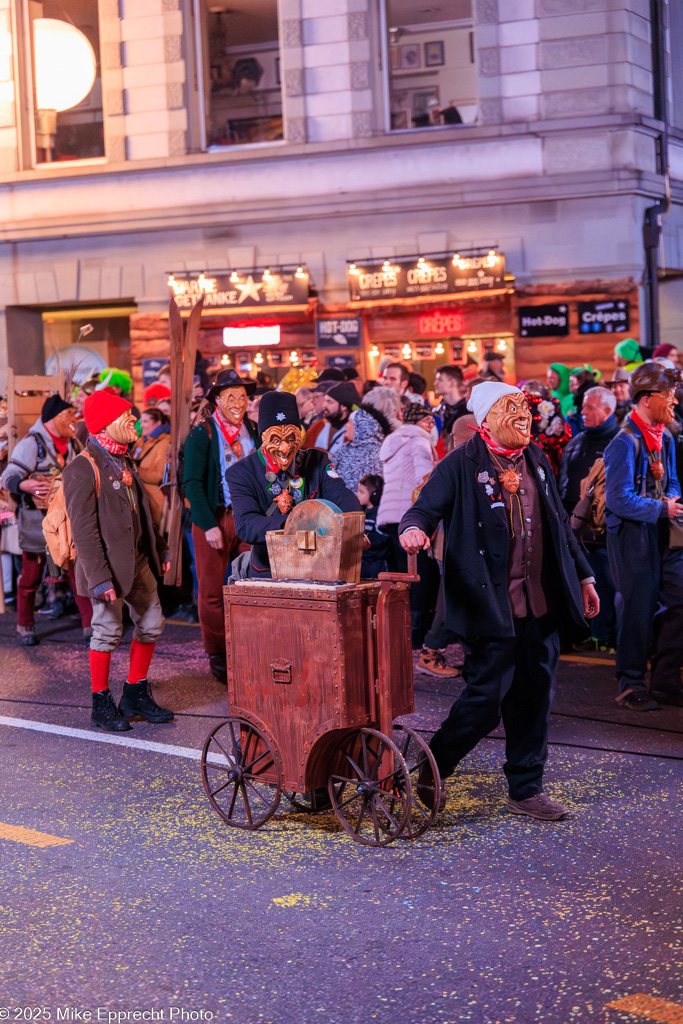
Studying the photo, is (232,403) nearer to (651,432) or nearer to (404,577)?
(651,432)

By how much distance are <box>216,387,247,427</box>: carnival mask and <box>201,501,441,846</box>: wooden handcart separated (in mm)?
2928

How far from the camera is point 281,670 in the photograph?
208 inches

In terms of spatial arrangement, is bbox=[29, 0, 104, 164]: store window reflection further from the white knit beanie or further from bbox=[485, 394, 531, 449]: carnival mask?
bbox=[485, 394, 531, 449]: carnival mask

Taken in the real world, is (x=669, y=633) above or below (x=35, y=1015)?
above

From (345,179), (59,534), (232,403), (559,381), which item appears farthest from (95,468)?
(345,179)

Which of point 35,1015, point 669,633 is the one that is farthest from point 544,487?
point 35,1015

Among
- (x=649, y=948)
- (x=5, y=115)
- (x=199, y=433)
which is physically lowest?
(x=649, y=948)

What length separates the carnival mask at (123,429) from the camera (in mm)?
7496

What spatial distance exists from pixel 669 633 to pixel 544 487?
2.53m

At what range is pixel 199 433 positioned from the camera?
830 centimetres

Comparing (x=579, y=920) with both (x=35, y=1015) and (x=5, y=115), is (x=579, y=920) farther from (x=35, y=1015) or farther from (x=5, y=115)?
(x=5, y=115)

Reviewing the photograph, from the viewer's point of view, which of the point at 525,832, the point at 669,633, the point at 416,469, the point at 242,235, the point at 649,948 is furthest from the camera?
the point at 242,235

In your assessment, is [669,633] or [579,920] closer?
[579,920]

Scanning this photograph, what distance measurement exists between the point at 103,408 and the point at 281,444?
1.57m
